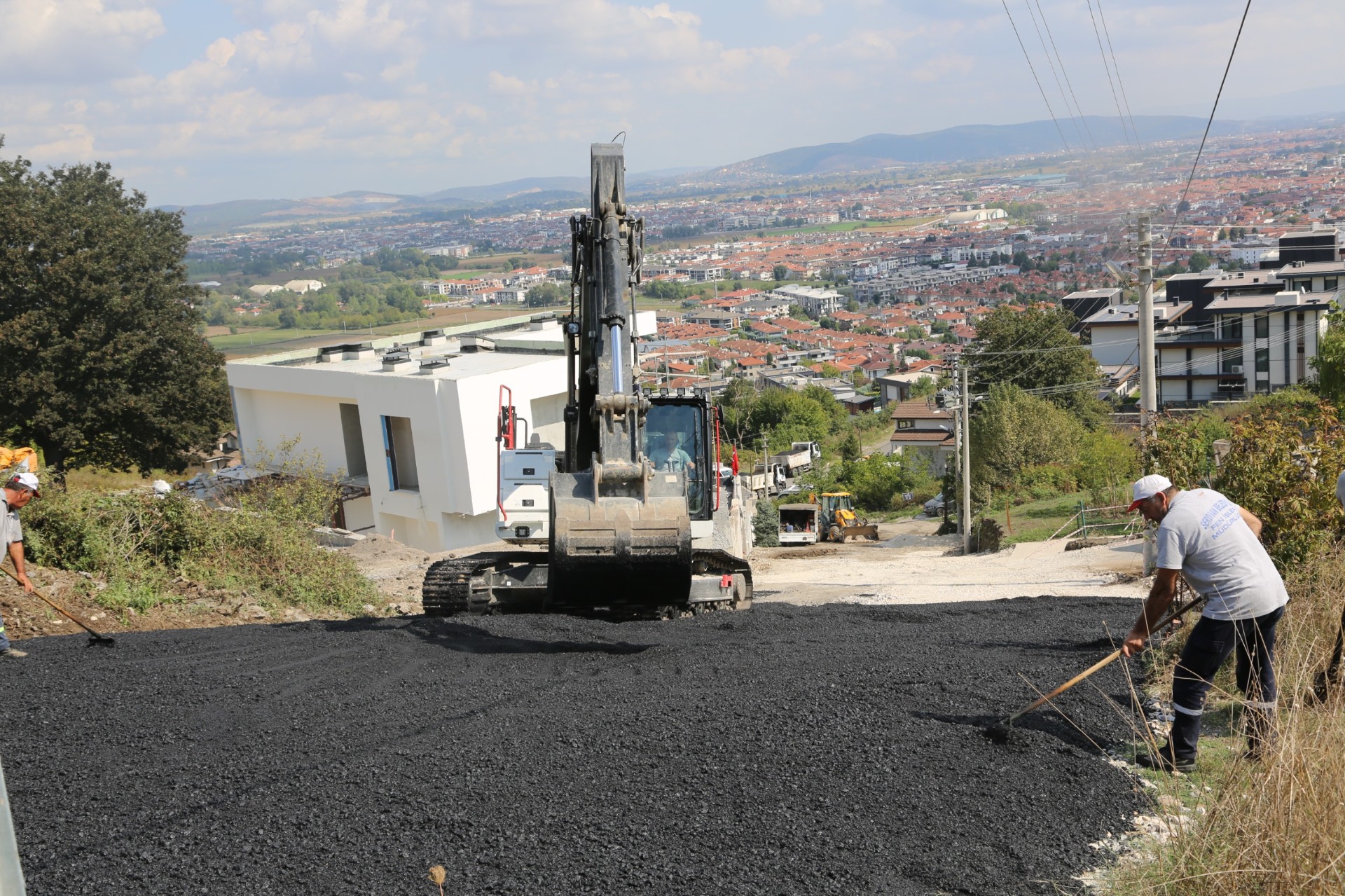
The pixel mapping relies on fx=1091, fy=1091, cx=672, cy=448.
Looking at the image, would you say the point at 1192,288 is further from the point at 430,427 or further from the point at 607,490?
the point at 607,490

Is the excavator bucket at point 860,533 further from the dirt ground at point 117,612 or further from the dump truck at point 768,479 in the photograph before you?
the dirt ground at point 117,612

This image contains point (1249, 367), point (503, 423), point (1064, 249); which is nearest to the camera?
point (503, 423)

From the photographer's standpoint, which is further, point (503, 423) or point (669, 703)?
point (503, 423)

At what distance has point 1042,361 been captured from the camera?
53.2m

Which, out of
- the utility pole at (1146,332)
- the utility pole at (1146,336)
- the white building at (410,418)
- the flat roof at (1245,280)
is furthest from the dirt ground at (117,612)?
the flat roof at (1245,280)

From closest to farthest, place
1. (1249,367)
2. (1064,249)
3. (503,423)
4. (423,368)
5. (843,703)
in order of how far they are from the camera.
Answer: (843,703)
(503,423)
(1064,249)
(423,368)
(1249,367)

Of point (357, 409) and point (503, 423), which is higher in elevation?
point (503, 423)

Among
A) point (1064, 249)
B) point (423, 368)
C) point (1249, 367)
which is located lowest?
point (1249, 367)

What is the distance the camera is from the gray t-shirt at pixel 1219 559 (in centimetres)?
519

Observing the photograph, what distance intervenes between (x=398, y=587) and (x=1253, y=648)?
12.6 meters

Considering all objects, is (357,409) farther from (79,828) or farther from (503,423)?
(79,828)

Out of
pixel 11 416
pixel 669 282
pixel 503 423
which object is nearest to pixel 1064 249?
pixel 503 423

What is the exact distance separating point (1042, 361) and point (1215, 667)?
50.6m

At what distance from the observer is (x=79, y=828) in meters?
4.88
